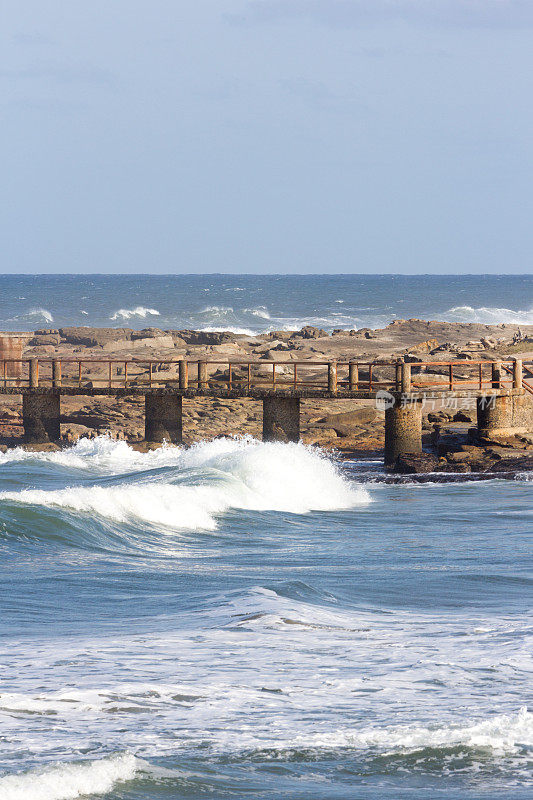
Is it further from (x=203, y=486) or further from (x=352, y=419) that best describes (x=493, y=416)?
(x=203, y=486)

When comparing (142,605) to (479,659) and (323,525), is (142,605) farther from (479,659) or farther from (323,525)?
(323,525)

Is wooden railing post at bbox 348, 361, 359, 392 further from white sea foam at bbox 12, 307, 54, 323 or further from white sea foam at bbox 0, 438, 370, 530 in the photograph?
white sea foam at bbox 12, 307, 54, 323

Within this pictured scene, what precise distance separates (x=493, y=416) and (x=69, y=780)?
2025cm

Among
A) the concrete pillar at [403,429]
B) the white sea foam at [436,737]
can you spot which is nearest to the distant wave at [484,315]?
the concrete pillar at [403,429]

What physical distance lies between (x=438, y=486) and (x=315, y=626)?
12349 millimetres

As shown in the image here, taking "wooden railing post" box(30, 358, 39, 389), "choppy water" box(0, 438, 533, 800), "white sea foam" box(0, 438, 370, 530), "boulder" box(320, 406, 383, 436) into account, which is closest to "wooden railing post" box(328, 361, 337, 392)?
"white sea foam" box(0, 438, 370, 530)

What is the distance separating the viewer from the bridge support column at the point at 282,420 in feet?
84.6

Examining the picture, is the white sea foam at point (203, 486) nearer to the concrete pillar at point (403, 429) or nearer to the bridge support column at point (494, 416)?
the concrete pillar at point (403, 429)

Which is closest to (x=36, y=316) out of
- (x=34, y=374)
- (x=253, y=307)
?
(x=253, y=307)

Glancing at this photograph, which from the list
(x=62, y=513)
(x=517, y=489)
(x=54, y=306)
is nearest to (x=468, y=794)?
(x=62, y=513)

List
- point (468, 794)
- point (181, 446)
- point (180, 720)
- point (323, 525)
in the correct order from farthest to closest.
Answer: point (181, 446), point (323, 525), point (180, 720), point (468, 794)

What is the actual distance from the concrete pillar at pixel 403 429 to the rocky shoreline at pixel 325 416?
1.37 feet

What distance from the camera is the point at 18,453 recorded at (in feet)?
90.1

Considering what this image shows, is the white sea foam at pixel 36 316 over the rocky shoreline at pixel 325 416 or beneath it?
over
